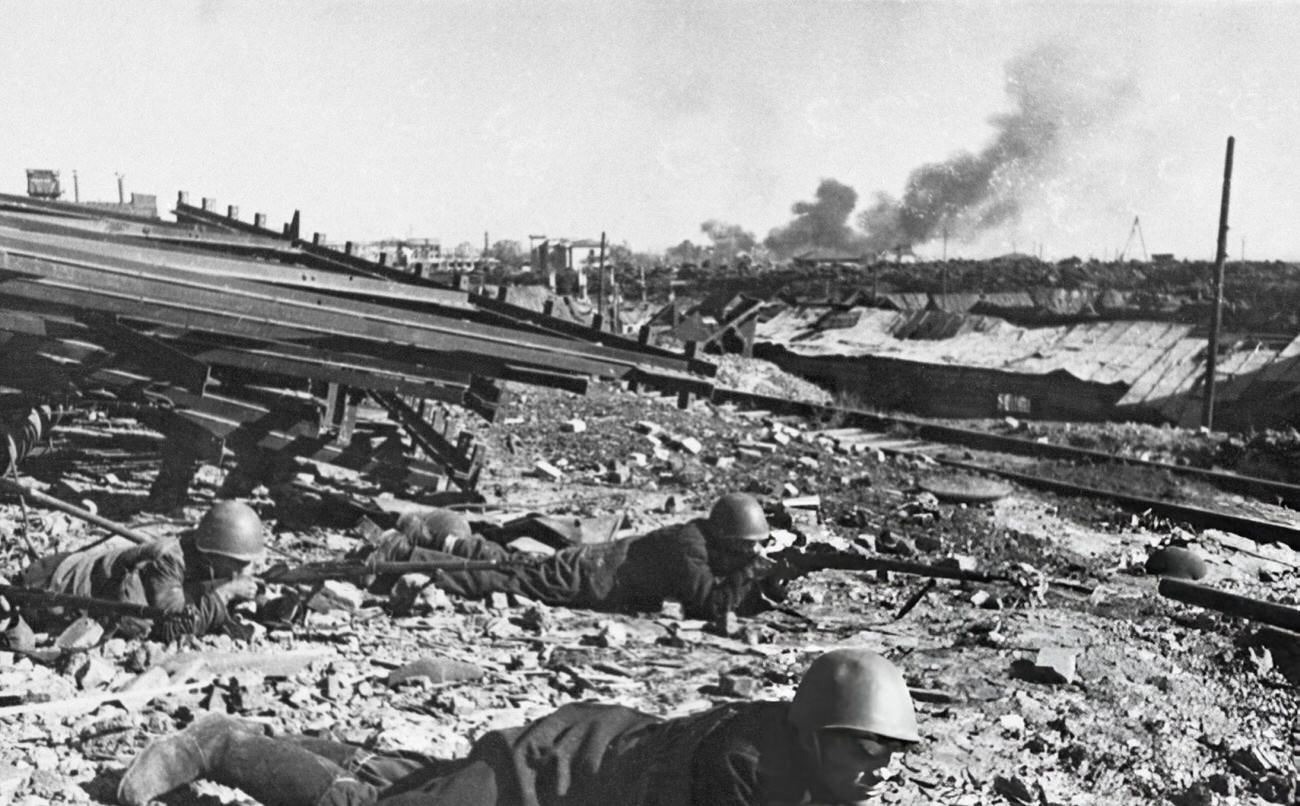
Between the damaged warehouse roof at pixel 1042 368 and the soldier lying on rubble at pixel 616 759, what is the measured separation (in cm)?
1882

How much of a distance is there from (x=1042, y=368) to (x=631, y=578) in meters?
17.3

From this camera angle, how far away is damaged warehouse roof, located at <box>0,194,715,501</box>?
754 cm

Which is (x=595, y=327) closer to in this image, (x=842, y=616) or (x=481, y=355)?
(x=481, y=355)

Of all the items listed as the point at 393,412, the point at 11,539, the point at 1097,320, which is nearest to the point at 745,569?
the point at 393,412

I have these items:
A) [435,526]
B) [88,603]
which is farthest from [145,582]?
[435,526]

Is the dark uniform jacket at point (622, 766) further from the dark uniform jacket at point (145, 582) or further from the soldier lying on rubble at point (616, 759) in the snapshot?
the dark uniform jacket at point (145, 582)

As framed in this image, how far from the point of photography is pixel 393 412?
33.8 ft

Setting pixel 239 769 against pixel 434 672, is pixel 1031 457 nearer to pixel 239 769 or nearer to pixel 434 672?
pixel 434 672

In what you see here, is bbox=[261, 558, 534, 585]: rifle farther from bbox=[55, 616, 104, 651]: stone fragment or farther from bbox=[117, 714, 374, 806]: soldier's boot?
bbox=[117, 714, 374, 806]: soldier's boot

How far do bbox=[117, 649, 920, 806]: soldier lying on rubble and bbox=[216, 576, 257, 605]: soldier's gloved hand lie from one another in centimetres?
152

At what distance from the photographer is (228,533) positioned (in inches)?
247

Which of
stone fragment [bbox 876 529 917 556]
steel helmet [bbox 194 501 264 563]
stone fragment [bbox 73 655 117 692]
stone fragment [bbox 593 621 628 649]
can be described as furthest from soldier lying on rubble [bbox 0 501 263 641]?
stone fragment [bbox 876 529 917 556]

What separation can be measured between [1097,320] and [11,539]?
2213cm

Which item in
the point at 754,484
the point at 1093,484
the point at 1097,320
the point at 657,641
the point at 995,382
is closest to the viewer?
the point at 657,641
